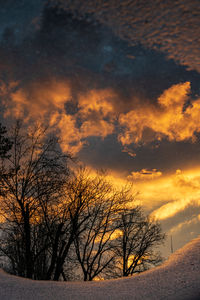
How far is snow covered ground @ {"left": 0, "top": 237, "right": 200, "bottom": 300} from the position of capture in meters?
4.02

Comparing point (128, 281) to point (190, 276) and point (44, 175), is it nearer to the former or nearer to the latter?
point (190, 276)

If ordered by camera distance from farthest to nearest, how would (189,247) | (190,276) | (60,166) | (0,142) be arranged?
1. (0,142)
2. (60,166)
3. (189,247)
4. (190,276)

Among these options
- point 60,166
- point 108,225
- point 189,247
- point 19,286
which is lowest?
point 19,286

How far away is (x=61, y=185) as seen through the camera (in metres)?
11.5

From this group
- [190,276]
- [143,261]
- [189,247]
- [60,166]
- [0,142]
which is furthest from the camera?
[143,261]

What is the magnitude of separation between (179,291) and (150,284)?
820mm

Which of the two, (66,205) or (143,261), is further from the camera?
(143,261)

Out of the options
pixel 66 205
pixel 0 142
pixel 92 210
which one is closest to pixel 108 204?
pixel 92 210

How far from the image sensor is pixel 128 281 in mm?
5172

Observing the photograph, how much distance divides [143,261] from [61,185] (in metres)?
16.4

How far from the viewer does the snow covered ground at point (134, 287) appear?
4.02 metres

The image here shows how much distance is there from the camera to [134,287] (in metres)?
4.65

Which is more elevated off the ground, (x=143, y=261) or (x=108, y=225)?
(x=108, y=225)

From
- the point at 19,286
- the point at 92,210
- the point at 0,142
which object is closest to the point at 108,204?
the point at 92,210
